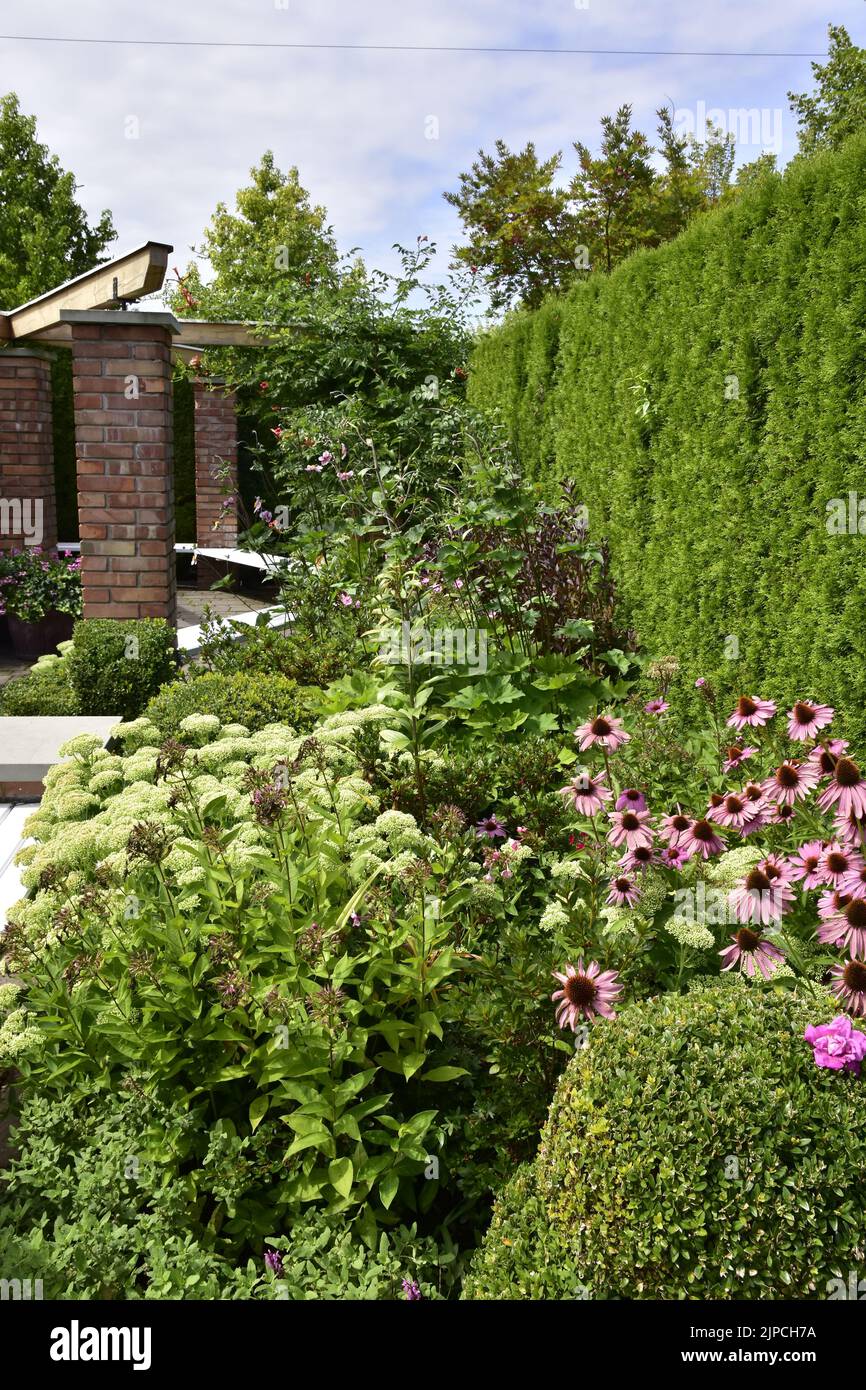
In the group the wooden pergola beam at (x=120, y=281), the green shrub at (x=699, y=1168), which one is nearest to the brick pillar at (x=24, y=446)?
the wooden pergola beam at (x=120, y=281)

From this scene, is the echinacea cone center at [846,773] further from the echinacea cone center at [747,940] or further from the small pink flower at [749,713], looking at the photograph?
the small pink flower at [749,713]

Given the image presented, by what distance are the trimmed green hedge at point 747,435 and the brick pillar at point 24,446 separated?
6324 millimetres

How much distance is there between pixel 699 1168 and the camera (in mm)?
1729

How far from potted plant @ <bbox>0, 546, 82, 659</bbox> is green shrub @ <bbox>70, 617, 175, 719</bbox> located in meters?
3.32

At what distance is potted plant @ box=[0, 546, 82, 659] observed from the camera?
8930 millimetres

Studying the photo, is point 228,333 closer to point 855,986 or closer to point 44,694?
point 44,694

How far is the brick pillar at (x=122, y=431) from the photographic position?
20.7 ft

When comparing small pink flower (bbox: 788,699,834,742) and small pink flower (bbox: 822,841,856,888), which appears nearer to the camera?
small pink flower (bbox: 822,841,856,888)

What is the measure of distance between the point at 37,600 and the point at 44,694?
3342 mm

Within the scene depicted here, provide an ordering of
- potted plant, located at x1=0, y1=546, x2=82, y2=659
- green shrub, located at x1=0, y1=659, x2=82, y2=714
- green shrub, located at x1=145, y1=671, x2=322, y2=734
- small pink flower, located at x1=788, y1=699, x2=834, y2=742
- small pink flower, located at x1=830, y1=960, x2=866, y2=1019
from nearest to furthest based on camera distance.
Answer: small pink flower, located at x1=830, y1=960, x2=866, y2=1019 → small pink flower, located at x1=788, y1=699, x2=834, y2=742 → green shrub, located at x1=145, y1=671, x2=322, y2=734 → green shrub, located at x1=0, y1=659, x2=82, y2=714 → potted plant, located at x1=0, y1=546, x2=82, y2=659

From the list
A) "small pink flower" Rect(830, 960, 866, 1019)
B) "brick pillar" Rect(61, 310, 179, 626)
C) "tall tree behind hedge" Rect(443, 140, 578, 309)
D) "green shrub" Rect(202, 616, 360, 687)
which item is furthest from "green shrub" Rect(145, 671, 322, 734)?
"tall tree behind hedge" Rect(443, 140, 578, 309)

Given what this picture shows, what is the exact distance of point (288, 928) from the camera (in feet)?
7.73

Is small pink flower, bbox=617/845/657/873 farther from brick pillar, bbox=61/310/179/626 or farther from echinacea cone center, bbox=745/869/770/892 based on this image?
brick pillar, bbox=61/310/179/626
